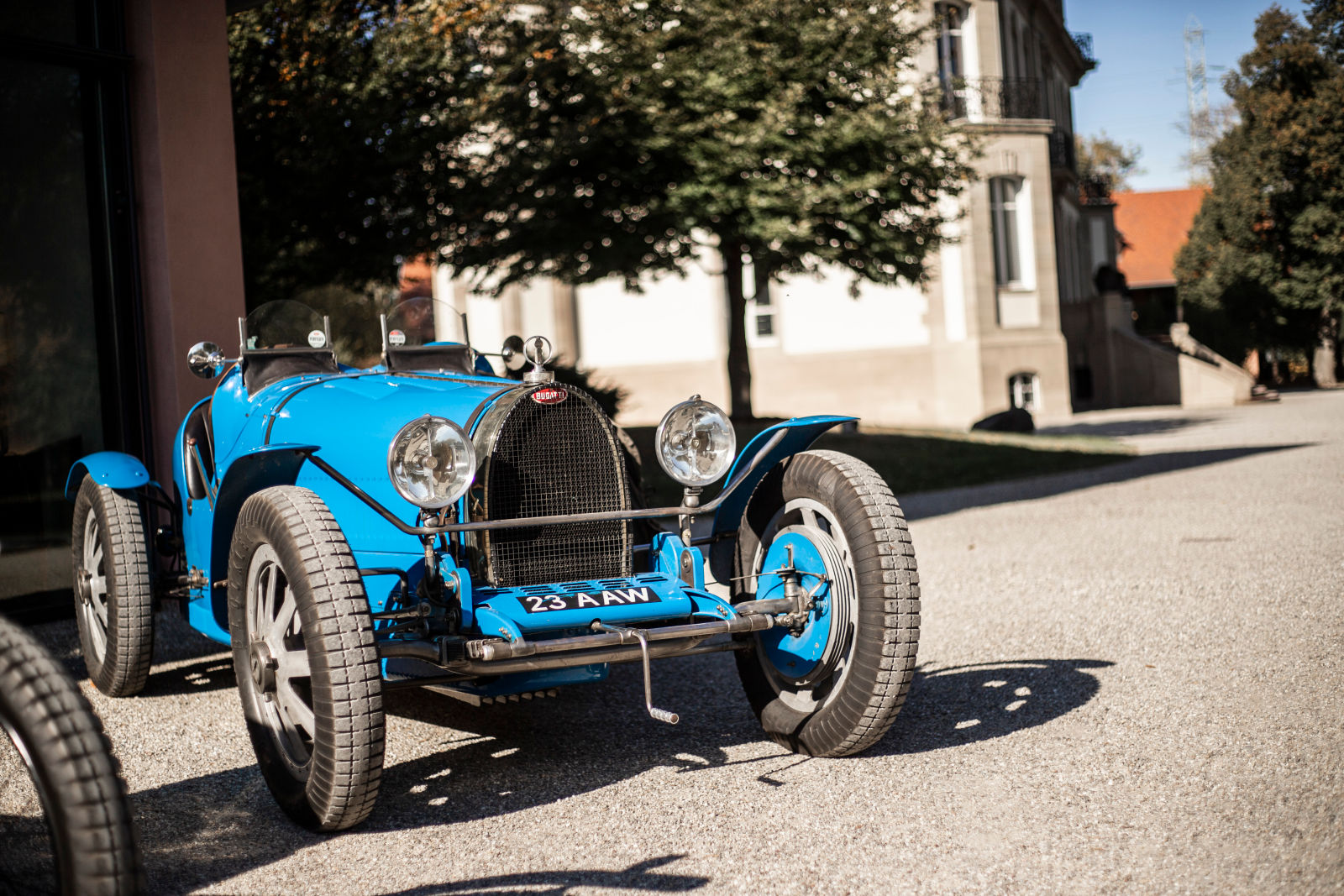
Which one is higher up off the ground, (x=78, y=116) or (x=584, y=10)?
(x=584, y=10)

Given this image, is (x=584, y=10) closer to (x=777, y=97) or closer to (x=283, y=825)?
(x=777, y=97)

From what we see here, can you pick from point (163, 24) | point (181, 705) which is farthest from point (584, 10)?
point (181, 705)

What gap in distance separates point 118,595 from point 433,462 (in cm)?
238

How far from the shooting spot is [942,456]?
1565cm

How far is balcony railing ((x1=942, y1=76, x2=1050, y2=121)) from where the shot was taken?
26297 millimetres

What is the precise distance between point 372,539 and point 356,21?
926 centimetres

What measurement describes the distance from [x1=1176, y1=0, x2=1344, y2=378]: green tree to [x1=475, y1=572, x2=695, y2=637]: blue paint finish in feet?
99.2

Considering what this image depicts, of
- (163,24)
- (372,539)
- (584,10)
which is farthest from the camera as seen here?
(584,10)

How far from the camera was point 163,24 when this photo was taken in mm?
7406

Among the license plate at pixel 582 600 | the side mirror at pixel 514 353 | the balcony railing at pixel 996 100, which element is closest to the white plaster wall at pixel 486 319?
the balcony railing at pixel 996 100

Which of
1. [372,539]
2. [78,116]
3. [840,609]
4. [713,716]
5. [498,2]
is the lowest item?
[713,716]

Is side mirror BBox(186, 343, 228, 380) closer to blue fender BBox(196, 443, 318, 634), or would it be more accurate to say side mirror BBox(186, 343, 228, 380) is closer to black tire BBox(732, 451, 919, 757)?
blue fender BBox(196, 443, 318, 634)

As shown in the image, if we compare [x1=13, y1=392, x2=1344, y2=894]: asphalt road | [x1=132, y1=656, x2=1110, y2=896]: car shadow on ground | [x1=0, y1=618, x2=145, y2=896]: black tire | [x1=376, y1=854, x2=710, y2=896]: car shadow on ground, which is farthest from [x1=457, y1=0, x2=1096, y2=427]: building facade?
[x1=0, y1=618, x2=145, y2=896]: black tire

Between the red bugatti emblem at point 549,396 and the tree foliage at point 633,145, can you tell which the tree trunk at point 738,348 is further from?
the red bugatti emblem at point 549,396
